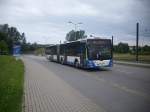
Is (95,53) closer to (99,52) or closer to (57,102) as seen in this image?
(99,52)

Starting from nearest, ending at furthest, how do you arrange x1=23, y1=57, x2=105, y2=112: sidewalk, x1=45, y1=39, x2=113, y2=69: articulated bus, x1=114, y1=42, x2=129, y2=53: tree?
x1=23, y1=57, x2=105, y2=112: sidewalk → x1=45, y1=39, x2=113, y2=69: articulated bus → x1=114, y1=42, x2=129, y2=53: tree

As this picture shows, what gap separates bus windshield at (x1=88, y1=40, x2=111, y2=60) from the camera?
2448 centimetres

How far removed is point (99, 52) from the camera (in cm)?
2466

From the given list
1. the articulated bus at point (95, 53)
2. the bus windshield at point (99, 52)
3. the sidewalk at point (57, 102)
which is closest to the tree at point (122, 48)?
the articulated bus at point (95, 53)

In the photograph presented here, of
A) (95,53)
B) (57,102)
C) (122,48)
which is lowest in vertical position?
(57,102)

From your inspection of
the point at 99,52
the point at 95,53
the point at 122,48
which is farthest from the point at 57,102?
the point at 122,48

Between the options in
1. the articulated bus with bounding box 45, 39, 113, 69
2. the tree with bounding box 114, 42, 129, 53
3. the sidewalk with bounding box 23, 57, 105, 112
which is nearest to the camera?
the sidewalk with bounding box 23, 57, 105, 112

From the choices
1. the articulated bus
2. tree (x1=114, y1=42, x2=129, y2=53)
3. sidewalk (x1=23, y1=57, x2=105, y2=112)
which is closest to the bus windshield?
the articulated bus

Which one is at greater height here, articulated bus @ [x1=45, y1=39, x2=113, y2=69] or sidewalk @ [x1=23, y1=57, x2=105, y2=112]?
articulated bus @ [x1=45, y1=39, x2=113, y2=69]

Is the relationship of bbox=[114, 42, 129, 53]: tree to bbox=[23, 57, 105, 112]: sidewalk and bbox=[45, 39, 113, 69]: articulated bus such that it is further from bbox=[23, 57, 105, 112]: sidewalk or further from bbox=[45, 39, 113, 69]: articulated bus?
bbox=[23, 57, 105, 112]: sidewalk

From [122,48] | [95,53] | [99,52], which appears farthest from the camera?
[122,48]

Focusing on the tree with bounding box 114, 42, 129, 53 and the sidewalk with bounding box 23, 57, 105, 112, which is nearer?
the sidewalk with bounding box 23, 57, 105, 112

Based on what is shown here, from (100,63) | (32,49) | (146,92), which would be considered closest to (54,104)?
(146,92)

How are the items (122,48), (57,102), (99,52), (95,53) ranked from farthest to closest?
(122,48) → (99,52) → (95,53) → (57,102)
